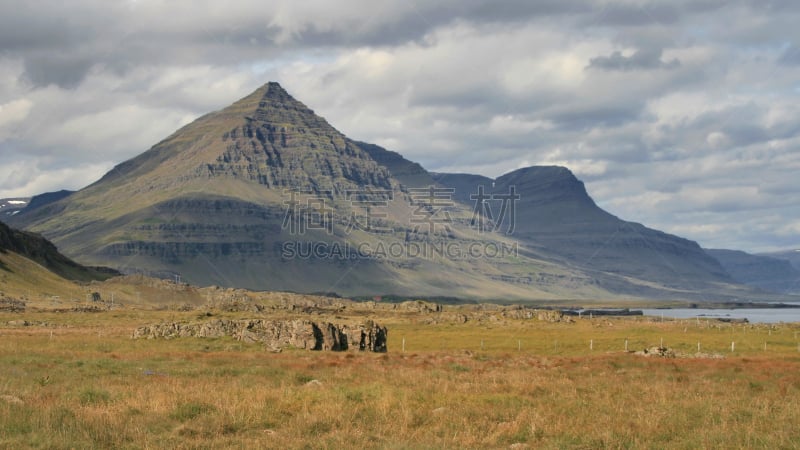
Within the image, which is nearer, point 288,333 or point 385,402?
point 385,402

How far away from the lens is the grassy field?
2103 centimetres

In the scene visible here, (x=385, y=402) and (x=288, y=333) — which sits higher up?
(x=288, y=333)

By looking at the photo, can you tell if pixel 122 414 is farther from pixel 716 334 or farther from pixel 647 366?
pixel 716 334

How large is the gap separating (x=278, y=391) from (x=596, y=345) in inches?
2201

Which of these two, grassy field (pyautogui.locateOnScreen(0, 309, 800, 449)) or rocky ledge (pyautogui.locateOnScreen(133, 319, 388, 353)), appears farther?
rocky ledge (pyautogui.locateOnScreen(133, 319, 388, 353))

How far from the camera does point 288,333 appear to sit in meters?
62.5

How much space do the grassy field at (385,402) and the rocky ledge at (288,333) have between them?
12467 mm

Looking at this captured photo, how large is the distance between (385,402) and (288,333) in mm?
37100

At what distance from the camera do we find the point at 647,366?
150 ft

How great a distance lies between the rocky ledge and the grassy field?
1247 centimetres

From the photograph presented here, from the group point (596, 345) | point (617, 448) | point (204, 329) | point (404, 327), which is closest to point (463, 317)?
point (404, 327)

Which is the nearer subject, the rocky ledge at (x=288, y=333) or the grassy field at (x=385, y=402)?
the grassy field at (x=385, y=402)

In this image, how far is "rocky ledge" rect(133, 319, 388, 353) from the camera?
2421 inches

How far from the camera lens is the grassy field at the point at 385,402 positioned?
69.0 feet
